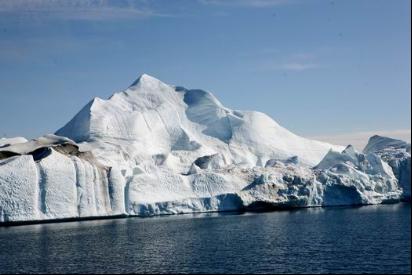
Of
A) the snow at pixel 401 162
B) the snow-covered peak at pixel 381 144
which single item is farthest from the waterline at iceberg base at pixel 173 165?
the snow-covered peak at pixel 381 144

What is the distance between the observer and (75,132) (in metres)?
107

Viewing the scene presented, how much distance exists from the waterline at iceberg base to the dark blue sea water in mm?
5294

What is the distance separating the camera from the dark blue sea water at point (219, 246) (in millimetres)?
35156

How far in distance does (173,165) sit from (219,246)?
174 ft

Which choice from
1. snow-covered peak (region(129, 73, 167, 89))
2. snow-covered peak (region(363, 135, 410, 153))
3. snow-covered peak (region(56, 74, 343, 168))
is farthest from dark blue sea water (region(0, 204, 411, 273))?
snow-covered peak (region(129, 73, 167, 89))

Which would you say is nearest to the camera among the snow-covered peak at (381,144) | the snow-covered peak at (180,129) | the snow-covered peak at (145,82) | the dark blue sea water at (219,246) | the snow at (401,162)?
the dark blue sea water at (219,246)

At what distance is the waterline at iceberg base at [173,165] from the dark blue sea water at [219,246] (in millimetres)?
5294

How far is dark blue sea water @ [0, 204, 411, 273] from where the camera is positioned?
115ft

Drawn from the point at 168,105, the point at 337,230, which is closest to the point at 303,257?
the point at 337,230

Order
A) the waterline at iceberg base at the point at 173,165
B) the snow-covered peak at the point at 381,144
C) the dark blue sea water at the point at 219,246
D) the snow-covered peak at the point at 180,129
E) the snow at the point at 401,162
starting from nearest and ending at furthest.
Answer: the dark blue sea water at the point at 219,246 → the waterline at iceberg base at the point at 173,165 → the snow at the point at 401,162 → the snow-covered peak at the point at 180,129 → the snow-covered peak at the point at 381,144

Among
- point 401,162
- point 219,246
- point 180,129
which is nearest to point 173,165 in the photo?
point 180,129

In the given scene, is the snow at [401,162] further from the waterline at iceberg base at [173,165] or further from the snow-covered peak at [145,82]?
the snow-covered peak at [145,82]

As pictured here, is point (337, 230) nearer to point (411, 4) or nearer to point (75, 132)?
point (411, 4)

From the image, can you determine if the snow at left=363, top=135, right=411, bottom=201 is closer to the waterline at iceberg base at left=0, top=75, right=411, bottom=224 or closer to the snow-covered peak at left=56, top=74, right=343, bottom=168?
the waterline at iceberg base at left=0, top=75, right=411, bottom=224
